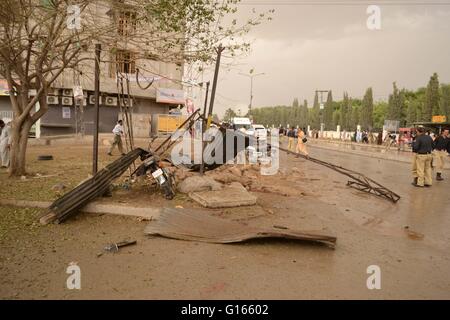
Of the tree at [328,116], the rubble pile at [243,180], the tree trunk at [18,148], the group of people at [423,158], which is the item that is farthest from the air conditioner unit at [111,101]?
the tree at [328,116]

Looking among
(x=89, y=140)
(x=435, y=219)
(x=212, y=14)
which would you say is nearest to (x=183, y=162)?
(x=212, y=14)

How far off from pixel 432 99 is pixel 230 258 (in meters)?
56.1

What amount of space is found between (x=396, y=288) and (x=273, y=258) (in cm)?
138

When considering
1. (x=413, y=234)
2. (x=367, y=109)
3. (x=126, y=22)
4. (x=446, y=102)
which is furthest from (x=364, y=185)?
(x=367, y=109)

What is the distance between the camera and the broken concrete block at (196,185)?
24.8ft

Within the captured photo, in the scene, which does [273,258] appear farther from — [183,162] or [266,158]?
[266,158]

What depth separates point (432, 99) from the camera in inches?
1999

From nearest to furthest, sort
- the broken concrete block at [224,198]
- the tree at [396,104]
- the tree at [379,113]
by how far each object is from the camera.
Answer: the broken concrete block at [224,198]
the tree at [396,104]
the tree at [379,113]

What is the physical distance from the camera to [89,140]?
914 inches

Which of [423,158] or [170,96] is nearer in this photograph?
[423,158]

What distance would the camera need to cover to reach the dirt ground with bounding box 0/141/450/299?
3.49 m

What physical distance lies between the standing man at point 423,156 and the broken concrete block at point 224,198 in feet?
22.3

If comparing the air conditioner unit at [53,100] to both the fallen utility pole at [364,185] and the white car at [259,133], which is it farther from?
the fallen utility pole at [364,185]

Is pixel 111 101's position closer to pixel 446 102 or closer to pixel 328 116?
pixel 446 102
